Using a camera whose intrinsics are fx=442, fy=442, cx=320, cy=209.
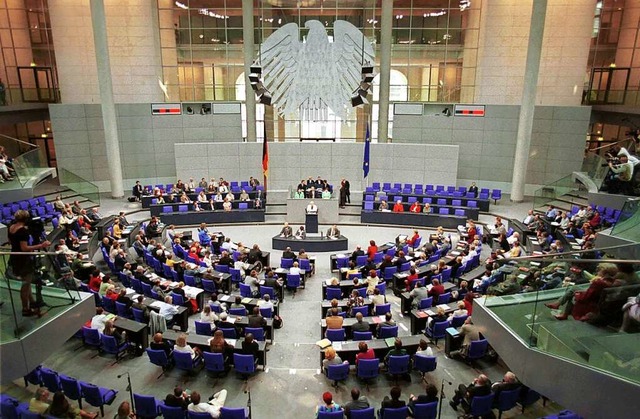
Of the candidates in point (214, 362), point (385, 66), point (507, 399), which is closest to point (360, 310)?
point (214, 362)

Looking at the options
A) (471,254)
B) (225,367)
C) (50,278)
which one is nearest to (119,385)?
(225,367)

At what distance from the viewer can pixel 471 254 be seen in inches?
582

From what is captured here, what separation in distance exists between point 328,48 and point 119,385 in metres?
19.5

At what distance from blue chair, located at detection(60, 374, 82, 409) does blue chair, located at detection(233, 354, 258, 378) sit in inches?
114

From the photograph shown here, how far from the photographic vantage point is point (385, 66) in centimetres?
2450

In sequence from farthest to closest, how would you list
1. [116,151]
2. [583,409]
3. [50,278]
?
[116,151] → [50,278] → [583,409]

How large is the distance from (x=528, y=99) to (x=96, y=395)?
22129mm

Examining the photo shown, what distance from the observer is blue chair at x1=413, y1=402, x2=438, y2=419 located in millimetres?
7762

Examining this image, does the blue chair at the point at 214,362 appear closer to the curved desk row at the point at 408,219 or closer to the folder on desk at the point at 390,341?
the folder on desk at the point at 390,341

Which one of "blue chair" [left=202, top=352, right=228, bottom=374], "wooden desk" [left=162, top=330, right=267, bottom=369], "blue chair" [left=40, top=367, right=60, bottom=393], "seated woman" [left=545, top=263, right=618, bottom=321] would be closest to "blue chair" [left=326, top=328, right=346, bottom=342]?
"wooden desk" [left=162, top=330, right=267, bottom=369]

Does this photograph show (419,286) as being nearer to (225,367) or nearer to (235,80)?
(225,367)

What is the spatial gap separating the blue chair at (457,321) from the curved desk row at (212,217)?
11.8 m

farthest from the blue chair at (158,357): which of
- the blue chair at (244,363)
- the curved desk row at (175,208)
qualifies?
the curved desk row at (175,208)

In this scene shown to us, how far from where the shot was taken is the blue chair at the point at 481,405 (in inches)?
312
